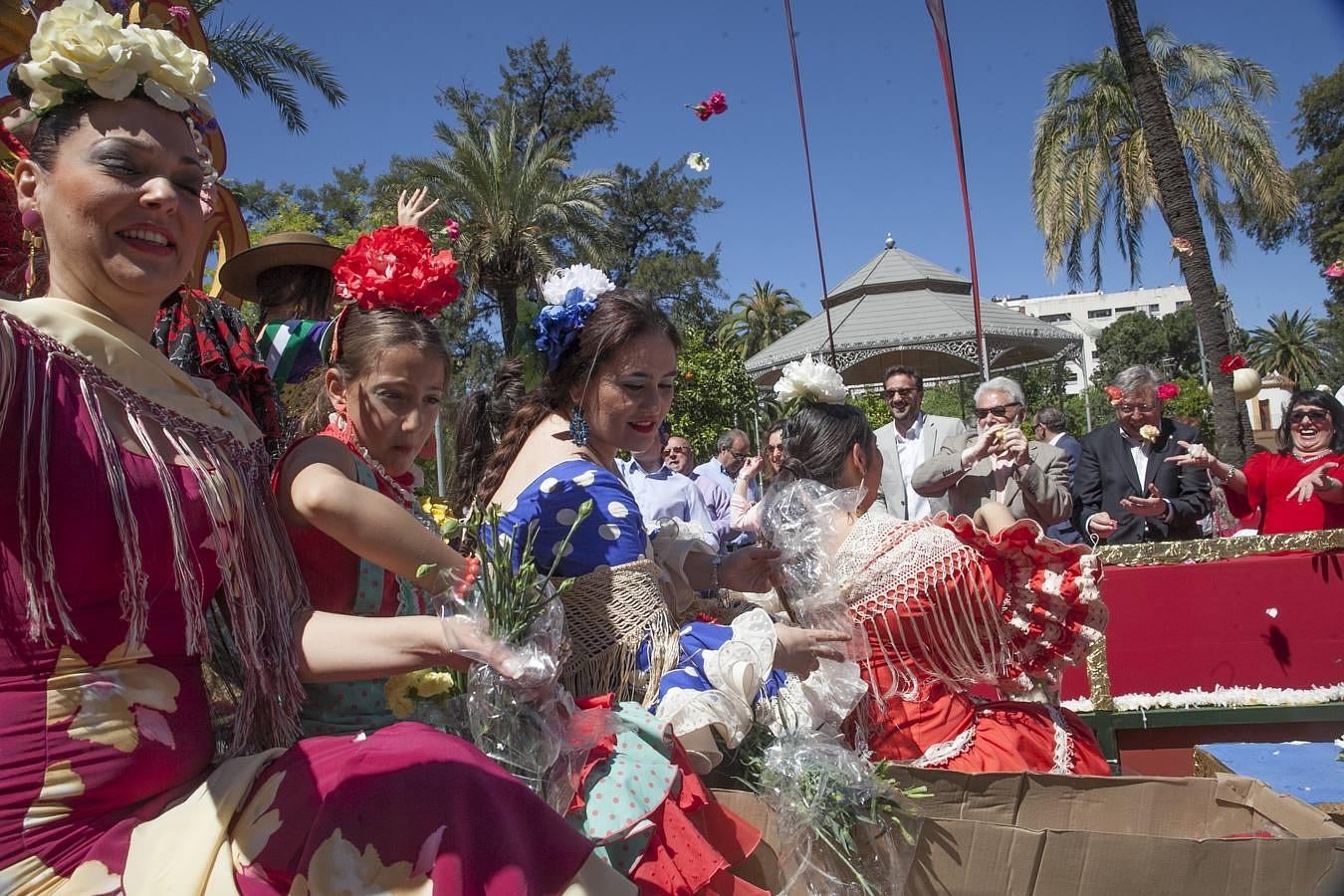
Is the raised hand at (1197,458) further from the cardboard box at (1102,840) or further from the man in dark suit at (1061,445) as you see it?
the cardboard box at (1102,840)

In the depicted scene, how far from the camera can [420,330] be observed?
2.20 metres

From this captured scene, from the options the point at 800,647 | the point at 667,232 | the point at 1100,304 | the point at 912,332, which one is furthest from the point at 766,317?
the point at 1100,304

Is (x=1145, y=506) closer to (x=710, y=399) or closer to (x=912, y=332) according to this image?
(x=912, y=332)

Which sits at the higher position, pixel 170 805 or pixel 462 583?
pixel 462 583

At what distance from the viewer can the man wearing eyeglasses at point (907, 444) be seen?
627 centimetres

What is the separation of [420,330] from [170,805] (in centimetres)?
113

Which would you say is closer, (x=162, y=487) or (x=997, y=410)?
(x=162, y=487)

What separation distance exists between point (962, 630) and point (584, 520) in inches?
48.2

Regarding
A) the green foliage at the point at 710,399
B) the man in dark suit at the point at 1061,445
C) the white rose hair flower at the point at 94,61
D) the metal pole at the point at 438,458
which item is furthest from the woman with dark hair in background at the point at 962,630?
the green foliage at the point at 710,399

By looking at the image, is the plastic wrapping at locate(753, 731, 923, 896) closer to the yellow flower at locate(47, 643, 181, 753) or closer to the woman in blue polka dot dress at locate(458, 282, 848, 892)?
the woman in blue polka dot dress at locate(458, 282, 848, 892)

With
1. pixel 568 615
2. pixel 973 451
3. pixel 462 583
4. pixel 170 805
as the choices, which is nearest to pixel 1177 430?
pixel 973 451

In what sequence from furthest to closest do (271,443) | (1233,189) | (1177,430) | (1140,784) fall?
(1233,189), (1177,430), (271,443), (1140,784)

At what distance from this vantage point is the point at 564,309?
2645 millimetres

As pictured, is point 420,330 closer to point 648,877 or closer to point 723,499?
point 648,877
